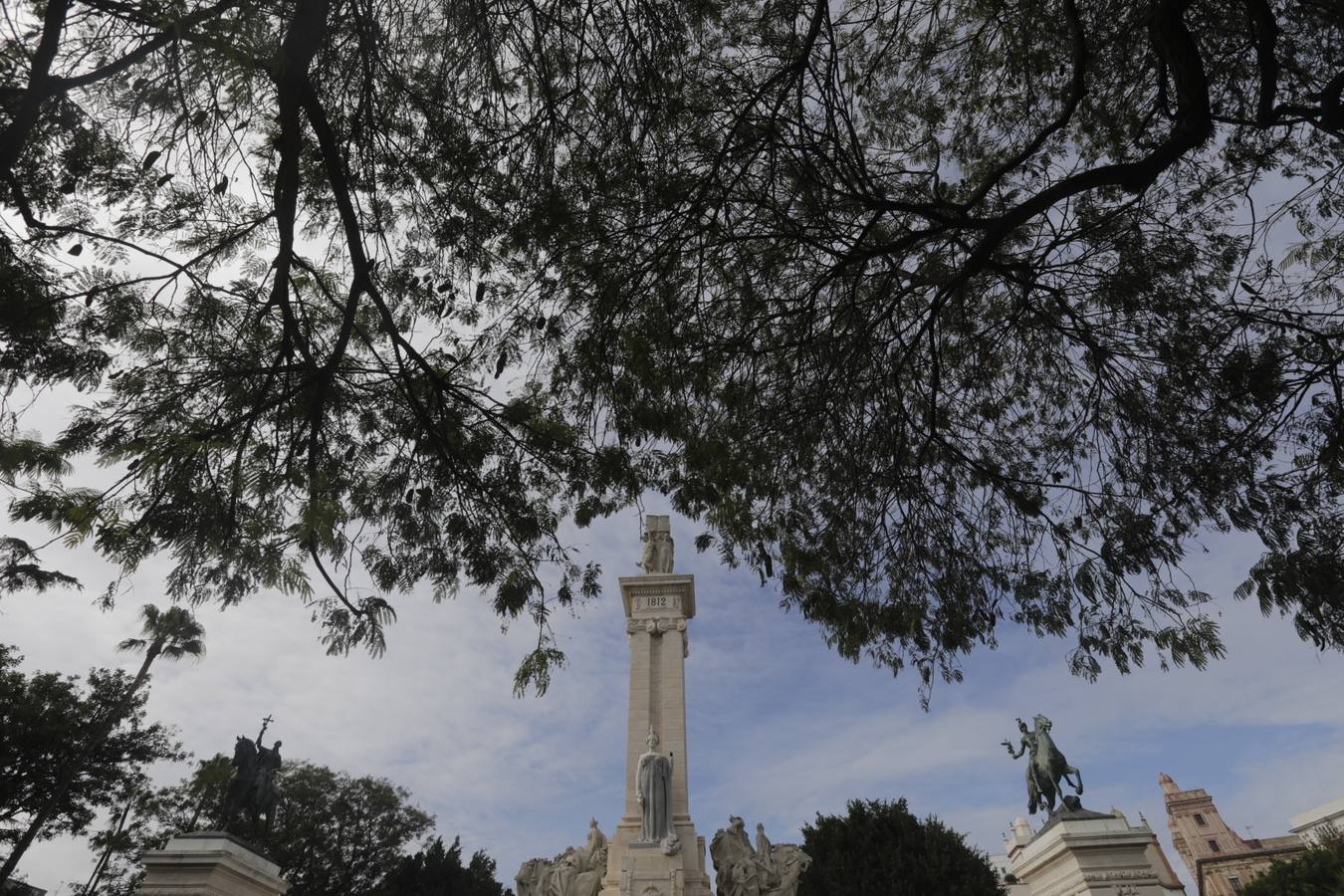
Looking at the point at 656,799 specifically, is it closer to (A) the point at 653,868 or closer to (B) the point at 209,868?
(A) the point at 653,868

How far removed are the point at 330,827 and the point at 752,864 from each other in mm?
23350

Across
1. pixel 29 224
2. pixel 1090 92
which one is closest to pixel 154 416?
pixel 29 224

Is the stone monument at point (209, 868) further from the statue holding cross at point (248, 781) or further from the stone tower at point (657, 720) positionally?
the stone tower at point (657, 720)

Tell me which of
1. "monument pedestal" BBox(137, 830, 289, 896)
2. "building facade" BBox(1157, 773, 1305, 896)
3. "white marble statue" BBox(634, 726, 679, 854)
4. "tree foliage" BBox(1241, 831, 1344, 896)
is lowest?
"monument pedestal" BBox(137, 830, 289, 896)

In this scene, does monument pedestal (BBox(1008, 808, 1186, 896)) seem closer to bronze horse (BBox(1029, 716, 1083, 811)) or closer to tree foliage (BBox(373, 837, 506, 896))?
bronze horse (BBox(1029, 716, 1083, 811))

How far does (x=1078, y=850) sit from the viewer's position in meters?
11.3

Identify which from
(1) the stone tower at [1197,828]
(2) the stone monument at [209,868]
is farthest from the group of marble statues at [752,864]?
(1) the stone tower at [1197,828]

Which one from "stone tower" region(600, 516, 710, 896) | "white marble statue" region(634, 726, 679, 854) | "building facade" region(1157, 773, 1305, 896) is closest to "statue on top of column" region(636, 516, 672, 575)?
"stone tower" region(600, 516, 710, 896)

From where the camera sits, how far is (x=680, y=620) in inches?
653

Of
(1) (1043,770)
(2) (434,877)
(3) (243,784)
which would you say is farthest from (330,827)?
(1) (1043,770)

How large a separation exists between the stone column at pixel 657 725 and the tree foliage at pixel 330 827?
16820 mm

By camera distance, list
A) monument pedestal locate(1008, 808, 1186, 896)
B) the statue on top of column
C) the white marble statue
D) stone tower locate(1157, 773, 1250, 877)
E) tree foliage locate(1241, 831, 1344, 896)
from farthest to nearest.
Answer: stone tower locate(1157, 773, 1250, 877), tree foliage locate(1241, 831, 1344, 896), the statue on top of column, the white marble statue, monument pedestal locate(1008, 808, 1186, 896)

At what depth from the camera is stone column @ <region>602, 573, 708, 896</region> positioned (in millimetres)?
13086

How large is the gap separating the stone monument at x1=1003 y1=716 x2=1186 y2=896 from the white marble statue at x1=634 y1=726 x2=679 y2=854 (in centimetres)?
624
